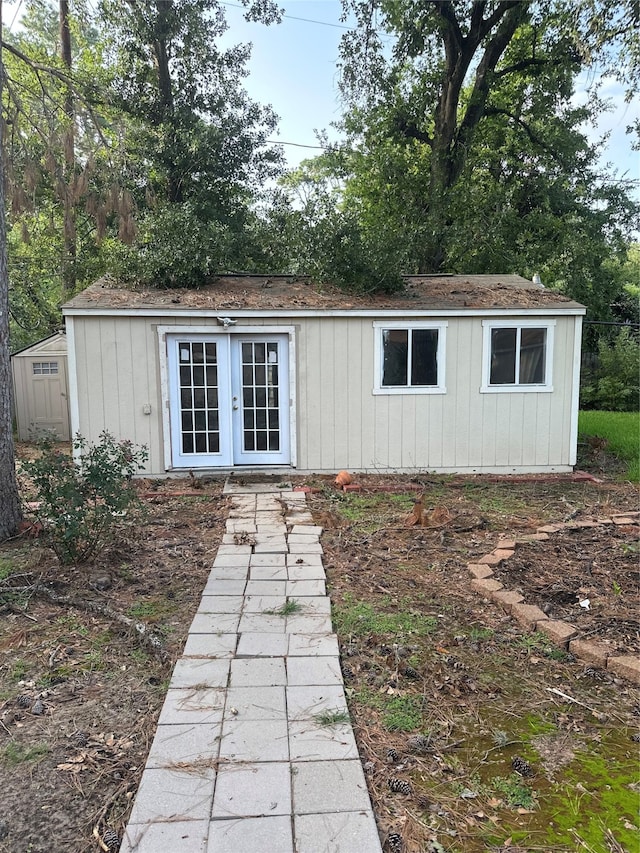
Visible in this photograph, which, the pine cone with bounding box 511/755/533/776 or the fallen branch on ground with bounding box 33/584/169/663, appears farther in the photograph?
the fallen branch on ground with bounding box 33/584/169/663

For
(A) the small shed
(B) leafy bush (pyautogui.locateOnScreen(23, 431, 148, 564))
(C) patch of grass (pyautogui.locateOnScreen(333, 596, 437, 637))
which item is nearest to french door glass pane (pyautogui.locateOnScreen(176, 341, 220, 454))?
(B) leafy bush (pyautogui.locateOnScreen(23, 431, 148, 564))

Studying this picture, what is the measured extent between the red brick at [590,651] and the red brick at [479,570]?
3.27 ft

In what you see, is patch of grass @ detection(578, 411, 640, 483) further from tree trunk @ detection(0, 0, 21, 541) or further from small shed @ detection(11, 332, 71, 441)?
small shed @ detection(11, 332, 71, 441)

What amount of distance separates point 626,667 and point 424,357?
17.3 ft

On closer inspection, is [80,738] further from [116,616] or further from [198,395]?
[198,395]

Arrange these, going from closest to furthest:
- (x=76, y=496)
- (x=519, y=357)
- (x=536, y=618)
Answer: (x=536, y=618) < (x=76, y=496) < (x=519, y=357)

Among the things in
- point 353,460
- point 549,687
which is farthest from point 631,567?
point 353,460

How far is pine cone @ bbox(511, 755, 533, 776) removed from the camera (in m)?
2.08

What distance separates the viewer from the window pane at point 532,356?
7633mm

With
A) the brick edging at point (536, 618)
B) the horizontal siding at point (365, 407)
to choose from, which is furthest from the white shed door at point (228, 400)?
the brick edging at point (536, 618)

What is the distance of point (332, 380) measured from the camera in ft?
24.7

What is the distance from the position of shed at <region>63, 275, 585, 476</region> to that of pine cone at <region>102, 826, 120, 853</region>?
19.0 feet

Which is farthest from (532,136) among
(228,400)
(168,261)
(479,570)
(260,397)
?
(479,570)

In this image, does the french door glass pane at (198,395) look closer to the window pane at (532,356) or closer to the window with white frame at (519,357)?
the window with white frame at (519,357)
